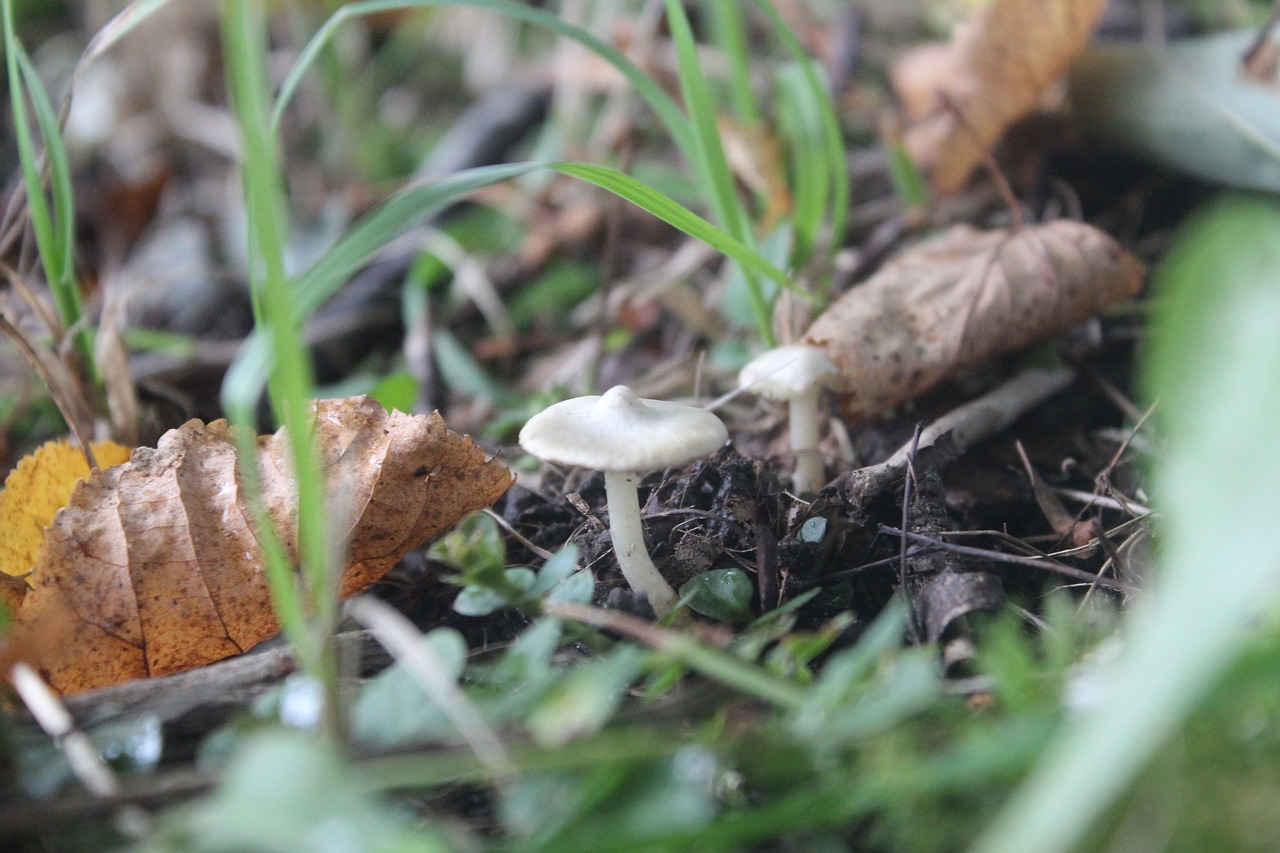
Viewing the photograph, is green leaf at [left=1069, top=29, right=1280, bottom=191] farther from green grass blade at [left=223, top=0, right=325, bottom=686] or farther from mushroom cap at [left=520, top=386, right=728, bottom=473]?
green grass blade at [left=223, top=0, right=325, bottom=686]

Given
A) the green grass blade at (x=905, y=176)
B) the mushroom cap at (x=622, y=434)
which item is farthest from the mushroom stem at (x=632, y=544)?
the green grass blade at (x=905, y=176)

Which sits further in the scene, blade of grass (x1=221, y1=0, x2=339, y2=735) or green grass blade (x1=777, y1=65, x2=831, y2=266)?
green grass blade (x1=777, y1=65, x2=831, y2=266)

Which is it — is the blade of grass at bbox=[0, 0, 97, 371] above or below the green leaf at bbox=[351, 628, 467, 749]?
above

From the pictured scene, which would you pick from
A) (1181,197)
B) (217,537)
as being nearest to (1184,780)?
(217,537)

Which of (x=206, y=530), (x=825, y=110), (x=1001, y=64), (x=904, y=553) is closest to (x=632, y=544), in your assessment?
(x=904, y=553)

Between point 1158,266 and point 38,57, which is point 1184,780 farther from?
point 38,57

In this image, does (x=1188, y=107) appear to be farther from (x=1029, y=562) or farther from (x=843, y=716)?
(x=843, y=716)

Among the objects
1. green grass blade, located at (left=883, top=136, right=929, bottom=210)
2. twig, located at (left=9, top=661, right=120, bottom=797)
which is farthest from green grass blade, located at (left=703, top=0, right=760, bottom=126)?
twig, located at (left=9, top=661, right=120, bottom=797)
